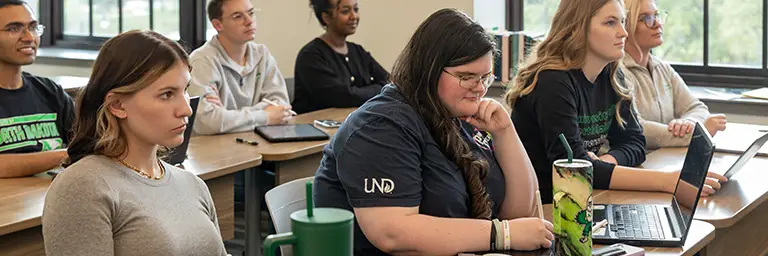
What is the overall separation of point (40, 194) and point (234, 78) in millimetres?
1529

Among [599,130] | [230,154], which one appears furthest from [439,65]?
[230,154]

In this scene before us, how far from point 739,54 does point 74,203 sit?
12.7 feet

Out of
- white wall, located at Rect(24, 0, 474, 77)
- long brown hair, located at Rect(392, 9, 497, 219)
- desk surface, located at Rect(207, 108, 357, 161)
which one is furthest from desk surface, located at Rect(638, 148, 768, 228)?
white wall, located at Rect(24, 0, 474, 77)

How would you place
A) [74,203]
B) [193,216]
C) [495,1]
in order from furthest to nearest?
[495,1] < [193,216] < [74,203]

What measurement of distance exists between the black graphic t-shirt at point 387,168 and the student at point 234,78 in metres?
1.67

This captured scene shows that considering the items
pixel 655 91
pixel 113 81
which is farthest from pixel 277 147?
pixel 113 81

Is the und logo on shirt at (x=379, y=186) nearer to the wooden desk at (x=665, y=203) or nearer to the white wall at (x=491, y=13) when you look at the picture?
the wooden desk at (x=665, y=203)

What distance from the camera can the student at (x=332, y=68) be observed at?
176 inches

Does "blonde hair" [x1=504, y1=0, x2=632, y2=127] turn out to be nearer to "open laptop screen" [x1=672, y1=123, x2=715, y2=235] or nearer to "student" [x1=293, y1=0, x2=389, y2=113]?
"open laptop screen" [x1=672, y1=123, x2=715, y2=235]

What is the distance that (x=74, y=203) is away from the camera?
63.8 inches

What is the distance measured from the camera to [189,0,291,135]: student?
3.67m

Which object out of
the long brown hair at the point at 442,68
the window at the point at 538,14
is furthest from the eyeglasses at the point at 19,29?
the window at the point at 538,14

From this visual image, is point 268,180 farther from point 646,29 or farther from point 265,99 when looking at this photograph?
point 646,29

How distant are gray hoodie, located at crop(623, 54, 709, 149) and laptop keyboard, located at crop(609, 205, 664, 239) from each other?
3.33 feet
